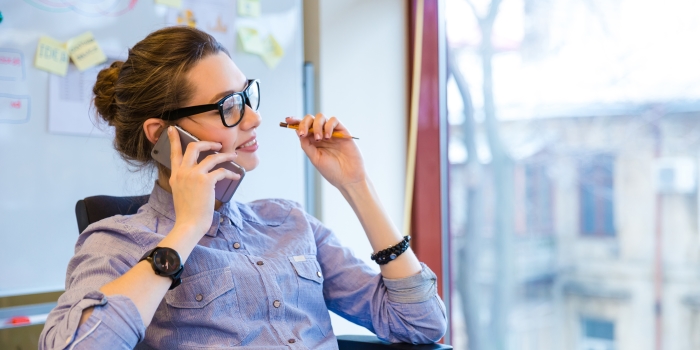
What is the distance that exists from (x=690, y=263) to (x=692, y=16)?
26.7 inches

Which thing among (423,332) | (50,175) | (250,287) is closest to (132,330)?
(250,287)

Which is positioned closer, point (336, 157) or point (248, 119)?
point (248, 119)

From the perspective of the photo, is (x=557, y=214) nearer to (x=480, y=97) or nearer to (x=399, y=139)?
(x=480, y=97)

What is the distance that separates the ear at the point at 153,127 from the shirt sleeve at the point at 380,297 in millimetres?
409

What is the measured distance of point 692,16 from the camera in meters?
1.77

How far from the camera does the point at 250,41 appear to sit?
6.82 feet

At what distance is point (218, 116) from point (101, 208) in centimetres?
35

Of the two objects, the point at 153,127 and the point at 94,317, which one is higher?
the point at 153,127

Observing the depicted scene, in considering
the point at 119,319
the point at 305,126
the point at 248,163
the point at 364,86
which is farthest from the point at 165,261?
the point at 364,86

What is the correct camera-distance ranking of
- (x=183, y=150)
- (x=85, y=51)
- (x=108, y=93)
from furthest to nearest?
(x=85, y=51)
(x=108, y=93)
(x=183, y=150)

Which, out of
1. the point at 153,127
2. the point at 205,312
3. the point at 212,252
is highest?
the point at 153,127

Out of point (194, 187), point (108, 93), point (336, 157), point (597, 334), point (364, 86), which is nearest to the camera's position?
point (194, 187)

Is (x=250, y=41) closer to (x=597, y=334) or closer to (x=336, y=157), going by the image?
(x=336, y=157)

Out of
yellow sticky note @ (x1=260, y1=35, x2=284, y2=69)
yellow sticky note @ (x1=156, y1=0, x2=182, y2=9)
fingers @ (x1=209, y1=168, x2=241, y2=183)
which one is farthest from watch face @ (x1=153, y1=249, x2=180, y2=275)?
yellow sticky note @ (x1=260, y1=35, x2=284, y2=69)
